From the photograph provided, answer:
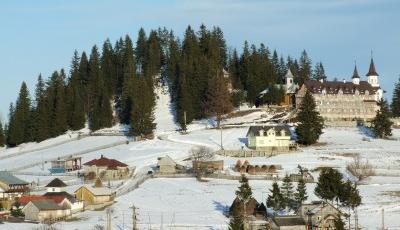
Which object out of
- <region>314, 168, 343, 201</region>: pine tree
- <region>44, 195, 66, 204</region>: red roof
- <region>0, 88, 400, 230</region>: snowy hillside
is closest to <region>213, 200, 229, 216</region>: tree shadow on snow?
<region>0, 88, 400, 230</region>: snowy hillside

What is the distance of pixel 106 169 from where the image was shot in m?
91.6

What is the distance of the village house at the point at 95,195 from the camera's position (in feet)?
247

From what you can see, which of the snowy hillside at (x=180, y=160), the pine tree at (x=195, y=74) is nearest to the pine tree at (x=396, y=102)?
the snowy hillside at (x=180, y=160)

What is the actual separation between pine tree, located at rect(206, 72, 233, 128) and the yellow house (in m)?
44.3

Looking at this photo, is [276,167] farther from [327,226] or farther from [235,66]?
[235,66]

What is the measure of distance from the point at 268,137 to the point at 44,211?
41.9 m

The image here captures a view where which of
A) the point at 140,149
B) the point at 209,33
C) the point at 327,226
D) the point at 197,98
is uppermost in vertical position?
the point at 209,33

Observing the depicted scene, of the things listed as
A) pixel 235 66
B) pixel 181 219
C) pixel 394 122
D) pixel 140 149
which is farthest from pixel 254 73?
pixel 181 219

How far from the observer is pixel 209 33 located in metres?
148

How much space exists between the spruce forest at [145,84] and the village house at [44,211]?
45.3 m

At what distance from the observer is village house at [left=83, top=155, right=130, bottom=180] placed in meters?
90.4

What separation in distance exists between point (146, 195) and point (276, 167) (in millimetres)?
18249

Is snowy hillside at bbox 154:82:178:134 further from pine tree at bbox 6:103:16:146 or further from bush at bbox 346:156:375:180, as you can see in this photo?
bush at bbox 346:156:375:180

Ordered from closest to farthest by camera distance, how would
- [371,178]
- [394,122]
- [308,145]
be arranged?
[371,178] < [308,145] < [394,122]
